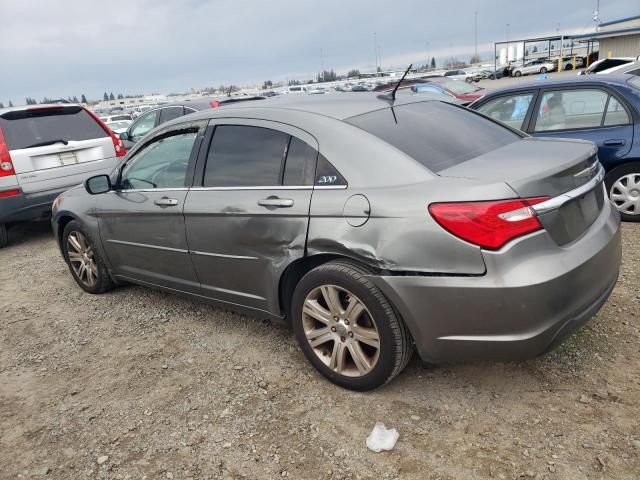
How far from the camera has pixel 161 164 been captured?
3.94 meters

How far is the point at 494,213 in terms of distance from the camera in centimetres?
232

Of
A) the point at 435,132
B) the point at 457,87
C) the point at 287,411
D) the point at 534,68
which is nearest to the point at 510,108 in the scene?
the point at 435,132

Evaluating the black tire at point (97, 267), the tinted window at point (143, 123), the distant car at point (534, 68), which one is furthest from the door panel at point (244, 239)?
the distant car at point (534, 68)

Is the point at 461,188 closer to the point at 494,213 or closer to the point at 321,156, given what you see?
the point at 494,213

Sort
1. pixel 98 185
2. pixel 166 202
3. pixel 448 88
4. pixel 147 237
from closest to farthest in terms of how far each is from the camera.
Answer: pixel 166 202 → pixel 147 237 → pixel 98 185 → pixel 448 88

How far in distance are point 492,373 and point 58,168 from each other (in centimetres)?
610

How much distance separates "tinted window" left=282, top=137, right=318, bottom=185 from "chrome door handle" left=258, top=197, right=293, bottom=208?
110 mm

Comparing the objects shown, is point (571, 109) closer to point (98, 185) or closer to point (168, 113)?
point (98, 185)

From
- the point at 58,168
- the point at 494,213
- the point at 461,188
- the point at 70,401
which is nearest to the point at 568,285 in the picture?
the point at 494,213

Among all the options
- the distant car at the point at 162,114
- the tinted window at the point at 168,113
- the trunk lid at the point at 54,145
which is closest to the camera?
the trunk lid at the point at 54,145

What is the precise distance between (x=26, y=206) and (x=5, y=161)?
1.95ft

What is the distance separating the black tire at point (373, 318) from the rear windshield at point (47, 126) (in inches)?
214

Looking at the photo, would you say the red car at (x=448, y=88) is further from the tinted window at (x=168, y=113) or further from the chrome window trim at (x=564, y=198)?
the chrome window trim at (x=564, y=198)

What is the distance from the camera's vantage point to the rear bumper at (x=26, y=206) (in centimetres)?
647
